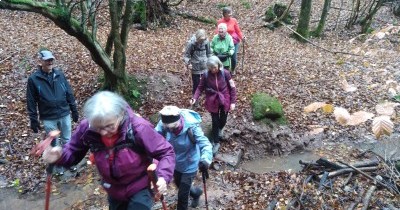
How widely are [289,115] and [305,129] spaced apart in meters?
0.61

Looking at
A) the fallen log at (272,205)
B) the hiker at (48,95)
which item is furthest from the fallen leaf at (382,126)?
the hiker at (48,95)

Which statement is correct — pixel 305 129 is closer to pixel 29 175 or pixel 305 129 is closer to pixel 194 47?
pixel 194 47

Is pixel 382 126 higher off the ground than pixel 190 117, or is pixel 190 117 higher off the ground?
pixel 382 126

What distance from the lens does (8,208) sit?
6.30m

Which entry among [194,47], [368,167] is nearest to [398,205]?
[368,167]

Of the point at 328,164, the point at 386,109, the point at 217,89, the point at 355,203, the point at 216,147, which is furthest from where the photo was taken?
the point at 216,147

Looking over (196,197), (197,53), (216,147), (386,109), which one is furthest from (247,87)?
(386,109)

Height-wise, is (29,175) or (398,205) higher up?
(398,205)

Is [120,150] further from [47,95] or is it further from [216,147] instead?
[216,147]

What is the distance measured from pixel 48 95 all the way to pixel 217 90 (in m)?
3.02

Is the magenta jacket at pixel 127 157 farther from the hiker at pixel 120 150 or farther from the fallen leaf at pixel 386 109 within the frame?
the fallen leaf at pixel 386 109

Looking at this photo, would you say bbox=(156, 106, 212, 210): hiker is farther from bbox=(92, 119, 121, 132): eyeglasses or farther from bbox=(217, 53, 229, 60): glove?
bbox=(217, 53, 229, 60): glove

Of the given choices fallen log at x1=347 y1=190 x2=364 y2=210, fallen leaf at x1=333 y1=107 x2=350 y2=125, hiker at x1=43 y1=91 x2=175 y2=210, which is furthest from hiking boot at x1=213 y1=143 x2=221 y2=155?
fallen leaf at x1=333 y1=107 x2=350 y2=125

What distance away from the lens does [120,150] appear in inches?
124
